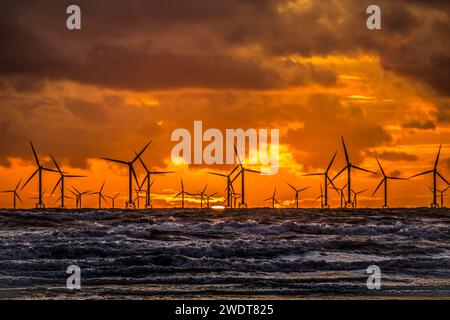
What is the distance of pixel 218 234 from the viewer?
55.1 metres

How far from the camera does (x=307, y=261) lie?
35125 mm

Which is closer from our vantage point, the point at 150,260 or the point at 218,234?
the point at 150,260

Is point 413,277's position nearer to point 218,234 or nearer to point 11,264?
point 11,264

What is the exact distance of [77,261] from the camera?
34.4 m

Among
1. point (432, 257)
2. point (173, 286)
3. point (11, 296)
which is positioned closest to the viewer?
point (11, 296)

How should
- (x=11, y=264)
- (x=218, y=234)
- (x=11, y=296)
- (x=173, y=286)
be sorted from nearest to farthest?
(x=11, y=296) → (x=173, y=286) → (x=11, y=264) → (x=218, y=234)
